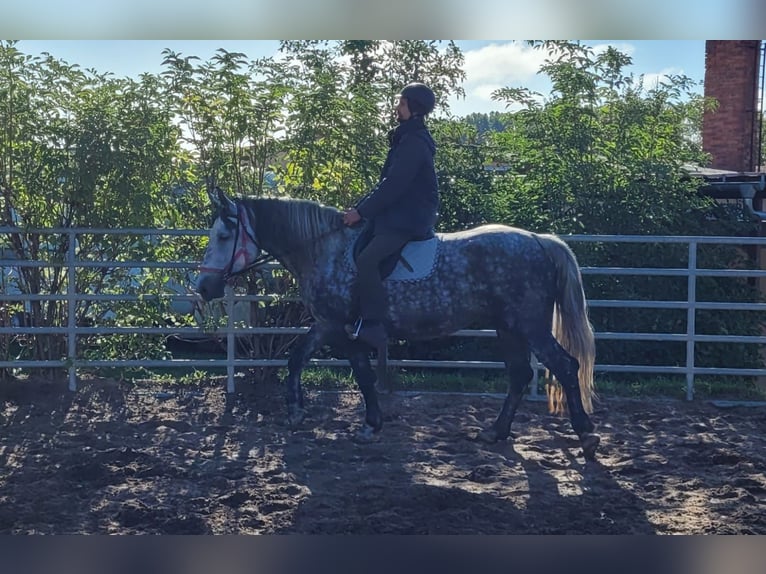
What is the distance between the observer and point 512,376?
18.3 ft

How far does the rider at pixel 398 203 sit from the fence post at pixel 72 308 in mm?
2581

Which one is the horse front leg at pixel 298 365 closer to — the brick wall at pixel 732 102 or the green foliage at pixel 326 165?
the green foliage at pixel 326 165

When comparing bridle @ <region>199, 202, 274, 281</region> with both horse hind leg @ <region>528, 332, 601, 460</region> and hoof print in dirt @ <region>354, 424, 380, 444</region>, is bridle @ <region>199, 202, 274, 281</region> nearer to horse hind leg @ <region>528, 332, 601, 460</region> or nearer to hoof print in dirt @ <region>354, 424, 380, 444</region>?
hoof print in dirt @ <region>354, 424, 380, 444</region>

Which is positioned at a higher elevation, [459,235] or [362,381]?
[459,235]

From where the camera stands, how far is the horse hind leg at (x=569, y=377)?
17.2ft

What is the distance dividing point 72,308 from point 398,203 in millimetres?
2994

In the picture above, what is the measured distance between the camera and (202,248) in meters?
6.89

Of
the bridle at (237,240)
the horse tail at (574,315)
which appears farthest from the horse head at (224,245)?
the horse tail at (574,315)

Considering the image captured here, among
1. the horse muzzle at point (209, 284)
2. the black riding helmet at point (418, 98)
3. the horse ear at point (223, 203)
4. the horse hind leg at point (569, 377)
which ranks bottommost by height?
the horse hind leg at point (569, 377)

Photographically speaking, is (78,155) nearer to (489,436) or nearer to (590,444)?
(489,436)

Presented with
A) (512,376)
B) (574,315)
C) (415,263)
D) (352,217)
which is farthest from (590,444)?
(352,217)
